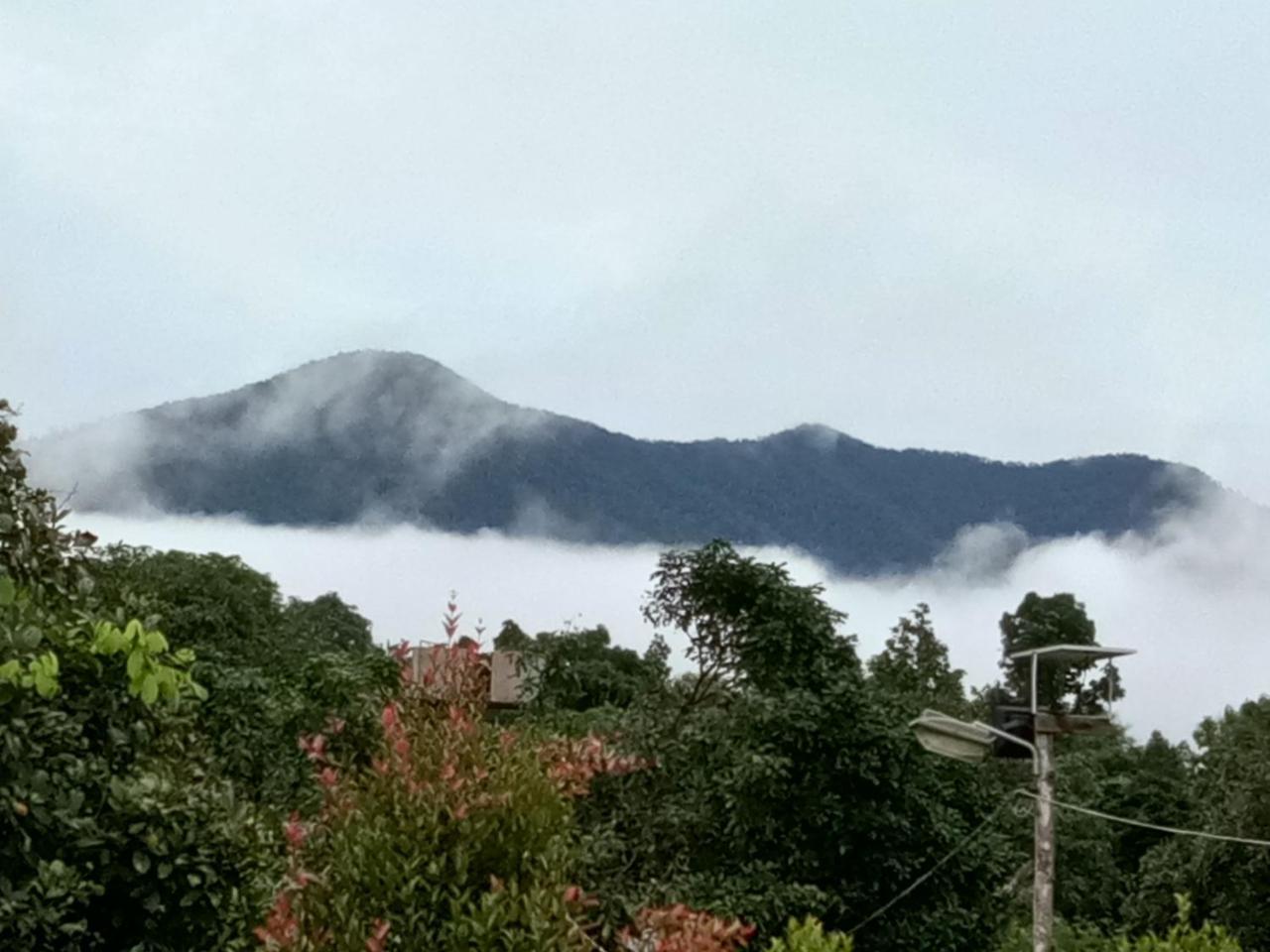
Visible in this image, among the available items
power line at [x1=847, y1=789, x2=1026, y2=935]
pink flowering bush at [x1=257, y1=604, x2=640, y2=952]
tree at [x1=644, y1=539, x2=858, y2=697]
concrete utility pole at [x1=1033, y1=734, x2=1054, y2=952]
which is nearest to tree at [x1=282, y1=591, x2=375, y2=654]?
tree at [x1=644, y1=539, x2=858, y2=697]

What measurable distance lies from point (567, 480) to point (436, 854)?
433ft

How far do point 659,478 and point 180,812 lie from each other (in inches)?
5060

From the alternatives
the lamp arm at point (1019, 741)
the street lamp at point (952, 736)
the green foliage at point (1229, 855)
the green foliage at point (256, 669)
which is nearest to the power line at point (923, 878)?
the green foliage at point (1229, 855)

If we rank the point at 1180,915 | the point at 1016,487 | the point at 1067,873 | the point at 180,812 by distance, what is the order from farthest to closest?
the point at 1016,487 → the point at 1067,873 → the point at 1180,915 → the point at 180,812

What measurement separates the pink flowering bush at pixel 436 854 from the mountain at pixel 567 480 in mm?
119808

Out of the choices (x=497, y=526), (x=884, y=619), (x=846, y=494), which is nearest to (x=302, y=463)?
(x=497, y=526)

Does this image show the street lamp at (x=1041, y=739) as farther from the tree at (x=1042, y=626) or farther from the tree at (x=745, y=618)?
the tree at (x=1042, y=626)

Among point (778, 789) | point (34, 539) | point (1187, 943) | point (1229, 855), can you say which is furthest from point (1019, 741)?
point (1229, 855)

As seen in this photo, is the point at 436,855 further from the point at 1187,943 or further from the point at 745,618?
the point at 745,618

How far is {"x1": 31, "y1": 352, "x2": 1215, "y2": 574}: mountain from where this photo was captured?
13325 centimetres

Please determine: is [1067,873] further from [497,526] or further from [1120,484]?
[1120,484]

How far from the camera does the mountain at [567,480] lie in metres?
133

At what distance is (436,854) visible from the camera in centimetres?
651

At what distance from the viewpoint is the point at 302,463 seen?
465 ft
